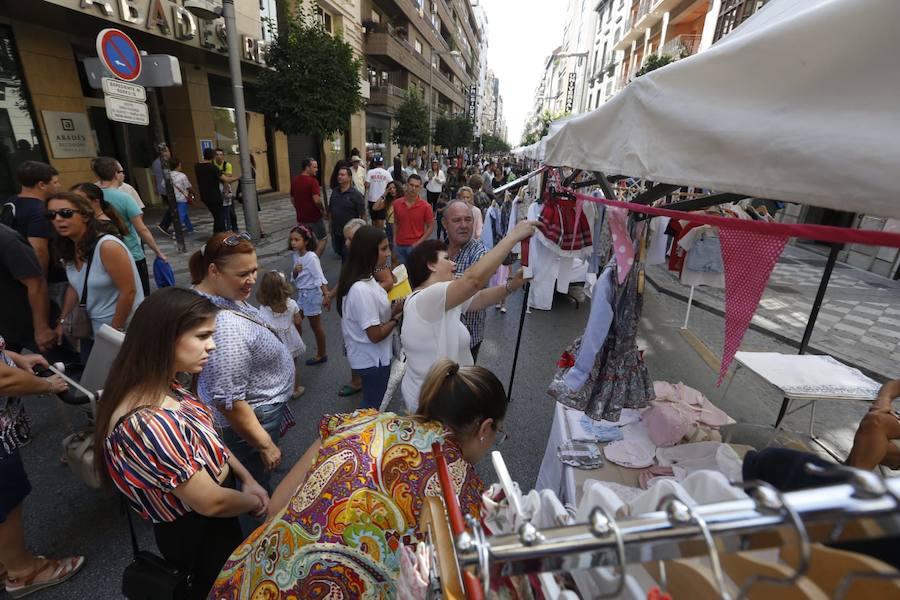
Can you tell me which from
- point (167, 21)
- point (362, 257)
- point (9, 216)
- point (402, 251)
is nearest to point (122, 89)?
point (9, 216)

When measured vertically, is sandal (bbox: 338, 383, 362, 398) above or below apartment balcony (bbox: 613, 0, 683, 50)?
below

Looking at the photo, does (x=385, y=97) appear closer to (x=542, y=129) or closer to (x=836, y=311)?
(x=542, y=129)

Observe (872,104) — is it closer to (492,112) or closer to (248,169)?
(248,169)

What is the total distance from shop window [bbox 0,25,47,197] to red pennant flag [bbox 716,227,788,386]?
Answer: 1166 cm

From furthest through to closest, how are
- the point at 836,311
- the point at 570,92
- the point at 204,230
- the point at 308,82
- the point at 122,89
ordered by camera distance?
the point at 570,92
the point at 308,82
the point at 204,230
the point at 836,311
the point at 122,89

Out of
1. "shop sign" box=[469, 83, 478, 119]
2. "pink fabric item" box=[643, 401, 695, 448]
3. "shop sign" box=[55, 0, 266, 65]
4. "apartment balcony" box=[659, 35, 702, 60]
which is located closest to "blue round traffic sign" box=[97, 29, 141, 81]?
"shop sign" box=[55, 0, 266, 65]

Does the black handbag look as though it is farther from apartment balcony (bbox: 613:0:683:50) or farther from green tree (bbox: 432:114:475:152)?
green tree (bbox: 432:114:475:152)

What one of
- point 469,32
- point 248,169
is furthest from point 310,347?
point 469,32

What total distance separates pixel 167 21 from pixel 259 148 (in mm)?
6798

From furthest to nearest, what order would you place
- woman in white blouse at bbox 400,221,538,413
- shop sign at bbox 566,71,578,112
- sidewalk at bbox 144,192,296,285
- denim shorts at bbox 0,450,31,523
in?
shop sign at bbox 566,71,578,112 → sidewalk at bbox 144,192,296,285 → woman in white blouse at bbox 400,221,538,413 → denim shorts at bbox 0,450,31,523

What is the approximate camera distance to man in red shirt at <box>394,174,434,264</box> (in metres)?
5.93

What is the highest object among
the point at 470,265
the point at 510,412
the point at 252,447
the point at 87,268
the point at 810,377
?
the point at 87,268

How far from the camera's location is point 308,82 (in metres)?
11.1

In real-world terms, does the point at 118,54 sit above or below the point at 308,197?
above
